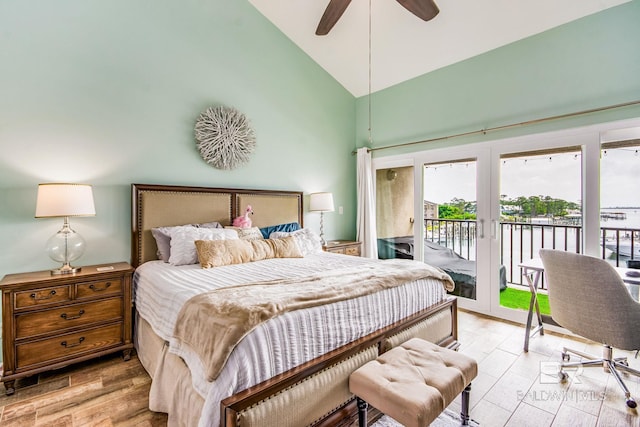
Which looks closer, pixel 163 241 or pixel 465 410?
pixel 465 410

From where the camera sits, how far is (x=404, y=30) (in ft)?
11.4

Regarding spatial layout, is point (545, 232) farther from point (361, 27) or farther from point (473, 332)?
point (361, 27)

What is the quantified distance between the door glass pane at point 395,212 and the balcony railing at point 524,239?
0.32 metres

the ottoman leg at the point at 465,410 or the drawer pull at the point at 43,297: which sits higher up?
the drawer pull at the point at 43,297

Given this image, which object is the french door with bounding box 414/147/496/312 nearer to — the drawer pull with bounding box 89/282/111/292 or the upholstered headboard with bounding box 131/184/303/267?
the upholstered headboard with bounding box 131/184/303/267

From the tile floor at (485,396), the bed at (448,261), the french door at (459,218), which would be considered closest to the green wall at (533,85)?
the french door at (459,218)

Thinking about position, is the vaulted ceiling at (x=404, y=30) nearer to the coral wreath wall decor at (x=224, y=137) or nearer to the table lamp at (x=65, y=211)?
the coral wreath wall decor at (x=224, y=137)

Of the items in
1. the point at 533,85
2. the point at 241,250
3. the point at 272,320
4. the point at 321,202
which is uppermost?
the point at 533,85

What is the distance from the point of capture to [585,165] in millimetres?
2889

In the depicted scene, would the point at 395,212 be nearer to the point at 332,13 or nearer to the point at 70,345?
the point at 332,13

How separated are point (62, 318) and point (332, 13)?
10.6 ft

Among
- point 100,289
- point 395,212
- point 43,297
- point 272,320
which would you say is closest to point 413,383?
point 272,320

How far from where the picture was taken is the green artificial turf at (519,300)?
351 cm

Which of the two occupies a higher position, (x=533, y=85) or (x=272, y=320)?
(x=533, y=85)
